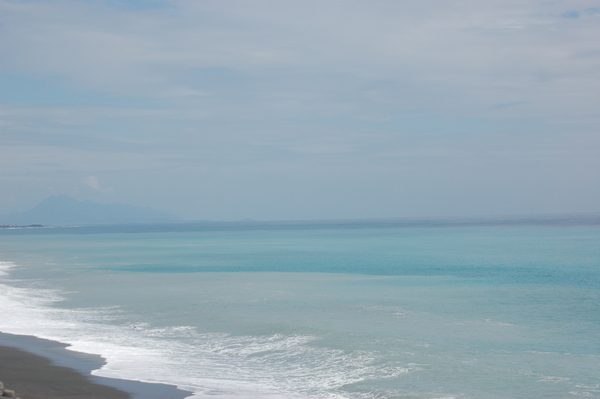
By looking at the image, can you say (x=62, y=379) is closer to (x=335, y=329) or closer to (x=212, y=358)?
(x=212, y=358)

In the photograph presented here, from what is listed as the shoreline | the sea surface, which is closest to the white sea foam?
the sea surface

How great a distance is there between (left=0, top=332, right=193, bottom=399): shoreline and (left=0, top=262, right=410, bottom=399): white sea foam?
322mm

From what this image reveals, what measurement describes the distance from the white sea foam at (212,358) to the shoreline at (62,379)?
0.32 m

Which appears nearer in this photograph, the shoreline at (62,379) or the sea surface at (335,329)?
the shoreline at (62,379)

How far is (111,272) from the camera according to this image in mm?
32406

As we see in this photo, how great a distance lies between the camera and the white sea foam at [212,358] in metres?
9.67

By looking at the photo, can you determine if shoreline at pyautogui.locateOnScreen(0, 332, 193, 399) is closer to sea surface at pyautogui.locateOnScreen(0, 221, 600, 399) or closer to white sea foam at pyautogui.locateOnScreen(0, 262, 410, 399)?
white sea foam at pyautogui.locateOnScreen(0, 262, 410, 399)

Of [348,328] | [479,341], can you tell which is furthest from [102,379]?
[479,341]

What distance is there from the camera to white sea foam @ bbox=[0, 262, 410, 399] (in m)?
9.67

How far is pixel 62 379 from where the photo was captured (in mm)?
9703

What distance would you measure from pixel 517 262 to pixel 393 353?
24952 millimetres

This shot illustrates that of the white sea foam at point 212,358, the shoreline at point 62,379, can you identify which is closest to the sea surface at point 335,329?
the white sea foam at point 212,358

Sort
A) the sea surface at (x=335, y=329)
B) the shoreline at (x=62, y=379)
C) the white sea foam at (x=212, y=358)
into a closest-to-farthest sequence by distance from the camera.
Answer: the shoreline at (x=62, y=379)
the white sea foam at (x=212, y=358)
the sea surface at (x=335, y=329)

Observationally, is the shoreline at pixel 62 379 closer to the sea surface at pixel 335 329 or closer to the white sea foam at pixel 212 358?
the white sea foam at pixel 212 358
